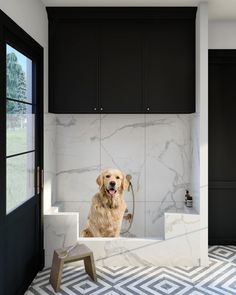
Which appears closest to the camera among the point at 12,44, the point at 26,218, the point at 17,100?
the point at 12,44

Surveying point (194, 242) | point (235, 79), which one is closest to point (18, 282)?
point (194, 242)

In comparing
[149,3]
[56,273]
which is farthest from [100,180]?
[149,3]

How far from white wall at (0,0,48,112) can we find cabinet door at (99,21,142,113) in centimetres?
57

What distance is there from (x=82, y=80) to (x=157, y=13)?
1017mm

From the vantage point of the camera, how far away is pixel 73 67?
3611 mm

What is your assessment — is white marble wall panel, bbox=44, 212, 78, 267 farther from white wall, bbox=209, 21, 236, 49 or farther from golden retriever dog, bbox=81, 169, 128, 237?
white wall, bbox=209, 21, 236, 49

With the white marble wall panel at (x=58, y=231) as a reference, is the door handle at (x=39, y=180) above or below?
above

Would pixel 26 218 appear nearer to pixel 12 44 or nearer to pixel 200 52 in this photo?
pixel 12 44

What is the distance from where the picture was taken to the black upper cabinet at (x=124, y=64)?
3596 mm

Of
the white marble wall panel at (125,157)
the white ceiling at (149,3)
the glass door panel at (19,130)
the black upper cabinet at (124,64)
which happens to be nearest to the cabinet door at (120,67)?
the black upper cabinet at (124,64)

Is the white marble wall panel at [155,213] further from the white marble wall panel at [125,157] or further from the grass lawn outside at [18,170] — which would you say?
the grass lawn outside at [18,170]

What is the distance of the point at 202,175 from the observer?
Result: 11.3ft

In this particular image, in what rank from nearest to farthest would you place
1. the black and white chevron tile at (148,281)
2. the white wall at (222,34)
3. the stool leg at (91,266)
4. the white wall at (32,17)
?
the white wall at (32,17) < the black and white chevron tile at (148,281) < the stool leg at (91,266) < the white wall at (222,34)

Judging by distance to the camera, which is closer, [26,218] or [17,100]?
[17,100]
